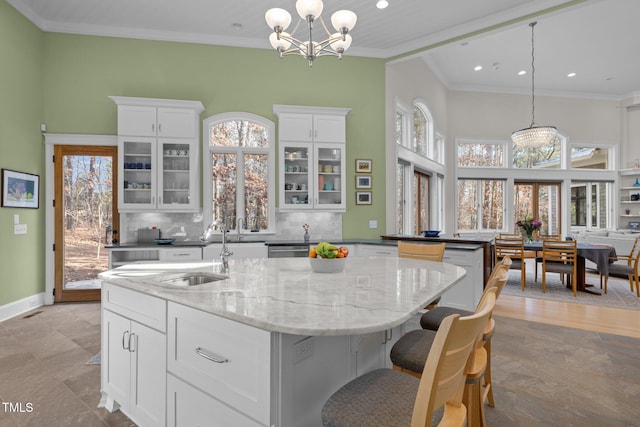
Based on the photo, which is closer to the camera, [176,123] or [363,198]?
[176,123]

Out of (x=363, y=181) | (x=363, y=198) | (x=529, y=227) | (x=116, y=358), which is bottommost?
(x=116, y=358)

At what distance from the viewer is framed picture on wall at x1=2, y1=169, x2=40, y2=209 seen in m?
4.06

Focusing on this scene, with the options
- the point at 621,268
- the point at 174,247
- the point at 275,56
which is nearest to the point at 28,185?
the point at 174,247

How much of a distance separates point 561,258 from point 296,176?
4495 millimetres

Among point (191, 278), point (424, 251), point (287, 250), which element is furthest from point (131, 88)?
point (424, 251)

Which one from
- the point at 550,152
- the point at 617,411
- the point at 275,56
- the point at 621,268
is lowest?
the point at 617,411

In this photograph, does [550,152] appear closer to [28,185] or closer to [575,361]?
[575,361]

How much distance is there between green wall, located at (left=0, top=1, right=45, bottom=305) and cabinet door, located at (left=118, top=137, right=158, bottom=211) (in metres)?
1.22

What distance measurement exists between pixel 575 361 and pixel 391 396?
2.72m

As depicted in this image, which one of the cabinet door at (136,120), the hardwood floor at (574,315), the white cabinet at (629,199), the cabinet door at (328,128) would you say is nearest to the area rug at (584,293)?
the hardwood floor at (574,315)

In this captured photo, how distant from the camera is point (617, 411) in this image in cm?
218

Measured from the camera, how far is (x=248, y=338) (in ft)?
4.00

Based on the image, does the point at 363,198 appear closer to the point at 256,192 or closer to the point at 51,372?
the point at 256,192

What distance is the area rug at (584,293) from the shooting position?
4806mm
